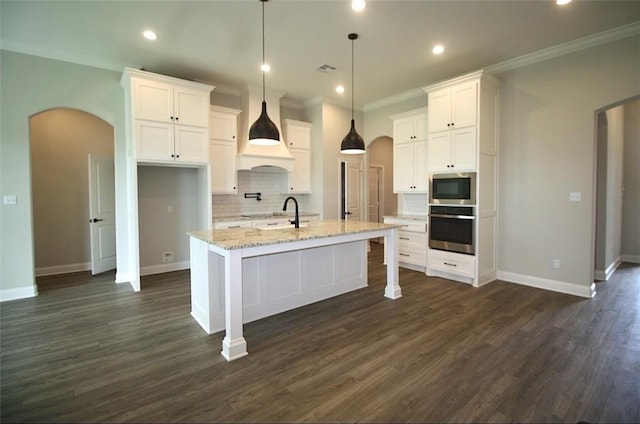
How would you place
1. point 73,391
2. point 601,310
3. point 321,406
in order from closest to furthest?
1. point 321,406
2. point 73,391
3. point 601,310

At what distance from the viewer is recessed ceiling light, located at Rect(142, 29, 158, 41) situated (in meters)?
3.61

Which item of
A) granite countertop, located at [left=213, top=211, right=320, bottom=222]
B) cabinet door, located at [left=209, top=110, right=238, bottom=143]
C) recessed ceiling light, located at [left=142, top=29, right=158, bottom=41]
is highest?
recessed ceiling light, located at [left=142, top=29, right=158, bottom=41]

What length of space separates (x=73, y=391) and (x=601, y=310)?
16.6 ft

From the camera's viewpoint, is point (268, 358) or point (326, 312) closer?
point (268, 358)

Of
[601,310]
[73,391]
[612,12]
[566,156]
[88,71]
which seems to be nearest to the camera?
[73,391]

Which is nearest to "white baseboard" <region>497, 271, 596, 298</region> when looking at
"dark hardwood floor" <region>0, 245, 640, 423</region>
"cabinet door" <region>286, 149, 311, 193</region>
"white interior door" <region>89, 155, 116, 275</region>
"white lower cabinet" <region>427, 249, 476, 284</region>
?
"dark hardwood floor" <region>0, 245, 640, 423</region>

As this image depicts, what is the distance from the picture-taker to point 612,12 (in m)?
3.25

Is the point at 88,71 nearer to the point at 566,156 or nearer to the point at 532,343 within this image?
the point at 532,343

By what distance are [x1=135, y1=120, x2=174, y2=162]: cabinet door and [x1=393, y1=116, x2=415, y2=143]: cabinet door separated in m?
3.75

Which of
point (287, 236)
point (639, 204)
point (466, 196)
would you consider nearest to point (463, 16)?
point (466, 196)

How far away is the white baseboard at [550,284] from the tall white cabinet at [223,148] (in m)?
4.52

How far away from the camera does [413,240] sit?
531 centimetres

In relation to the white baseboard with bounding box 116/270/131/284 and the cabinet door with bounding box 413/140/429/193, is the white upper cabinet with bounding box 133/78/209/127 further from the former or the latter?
the cabinet door with bounding box 413/140/429/193

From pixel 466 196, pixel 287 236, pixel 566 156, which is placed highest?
pixel 566 156
